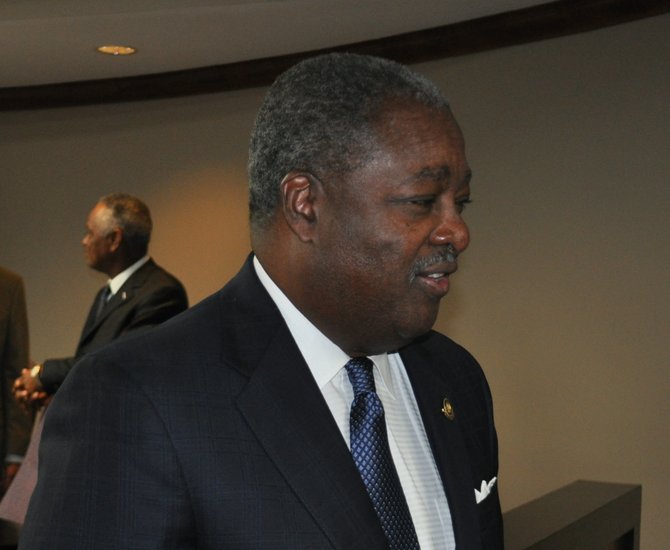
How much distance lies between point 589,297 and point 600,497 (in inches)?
74.4

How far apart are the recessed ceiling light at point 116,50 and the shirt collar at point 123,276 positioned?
1.58 metres

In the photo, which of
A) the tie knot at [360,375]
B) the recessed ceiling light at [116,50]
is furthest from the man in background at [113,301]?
the tie knot at [360,375]

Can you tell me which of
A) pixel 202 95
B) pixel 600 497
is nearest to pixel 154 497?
pixel 600 497

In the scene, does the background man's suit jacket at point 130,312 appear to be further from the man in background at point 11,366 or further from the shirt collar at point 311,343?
the shirt collar at point 311,343

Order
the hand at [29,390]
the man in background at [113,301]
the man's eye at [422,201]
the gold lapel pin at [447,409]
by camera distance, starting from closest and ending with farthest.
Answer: the man's eye at [422,201], the gold lapel pin at [447,409], the man in background at [113,301], the hand at [29,390]

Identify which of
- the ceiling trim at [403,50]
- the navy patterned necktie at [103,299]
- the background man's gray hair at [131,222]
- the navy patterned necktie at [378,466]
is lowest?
the navy patterned necktie at [378,466]

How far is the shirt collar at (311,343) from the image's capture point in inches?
55.0

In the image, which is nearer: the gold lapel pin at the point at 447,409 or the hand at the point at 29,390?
the gold lapel pin at the point at 447,409

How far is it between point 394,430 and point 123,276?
3.01 m

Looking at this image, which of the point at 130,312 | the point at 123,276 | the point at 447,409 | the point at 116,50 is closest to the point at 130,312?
the point at 130,312

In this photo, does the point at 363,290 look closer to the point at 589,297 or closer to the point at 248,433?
the point at 248,433

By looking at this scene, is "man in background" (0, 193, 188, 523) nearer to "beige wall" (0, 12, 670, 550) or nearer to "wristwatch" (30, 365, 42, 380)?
"wristwatch" (30, 365, 42, 380)

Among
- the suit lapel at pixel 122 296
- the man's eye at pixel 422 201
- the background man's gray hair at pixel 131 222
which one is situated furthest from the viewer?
the background man's gray hair at pixel 131 222

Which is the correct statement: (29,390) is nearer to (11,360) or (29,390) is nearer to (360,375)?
(11,360)
